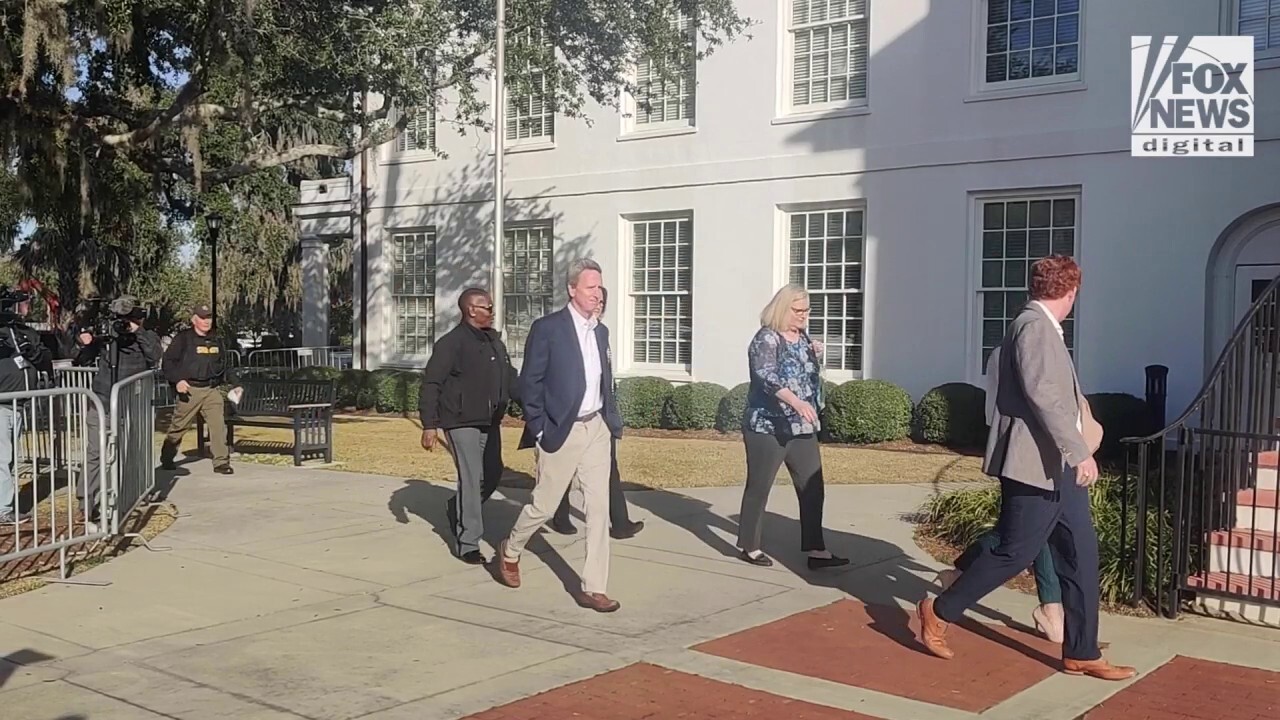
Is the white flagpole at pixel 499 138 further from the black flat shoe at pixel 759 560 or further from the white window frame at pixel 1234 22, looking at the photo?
the white window frame at pixel 1234 22

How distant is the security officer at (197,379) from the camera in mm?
11875

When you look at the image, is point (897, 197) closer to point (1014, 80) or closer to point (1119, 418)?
point (1014, 80)

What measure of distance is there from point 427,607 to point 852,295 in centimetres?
1228

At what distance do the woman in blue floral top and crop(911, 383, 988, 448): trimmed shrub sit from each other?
830cm

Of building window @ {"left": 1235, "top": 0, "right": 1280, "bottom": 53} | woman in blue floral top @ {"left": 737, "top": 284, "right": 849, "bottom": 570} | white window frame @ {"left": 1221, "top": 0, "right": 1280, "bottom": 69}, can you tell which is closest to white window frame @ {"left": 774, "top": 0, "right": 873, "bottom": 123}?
white window frame @ {"left": 1221, "top": 0, "right": 1280, "bottom": 69}

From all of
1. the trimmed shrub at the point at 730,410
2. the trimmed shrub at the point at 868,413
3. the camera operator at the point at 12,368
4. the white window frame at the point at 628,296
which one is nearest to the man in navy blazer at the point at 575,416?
the camera operator at the point at 12,368

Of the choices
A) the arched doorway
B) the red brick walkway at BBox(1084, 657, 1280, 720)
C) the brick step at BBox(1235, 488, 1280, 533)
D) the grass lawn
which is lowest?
the grass lawn

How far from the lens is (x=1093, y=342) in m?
15.8

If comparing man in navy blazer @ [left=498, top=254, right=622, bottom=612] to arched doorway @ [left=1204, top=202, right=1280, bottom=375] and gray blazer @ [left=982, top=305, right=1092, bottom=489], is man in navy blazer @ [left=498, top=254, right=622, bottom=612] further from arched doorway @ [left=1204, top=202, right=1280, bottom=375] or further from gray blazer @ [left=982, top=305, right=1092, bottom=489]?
arched doorway @ [left=1204, top=202, right=1280, bottom=375]

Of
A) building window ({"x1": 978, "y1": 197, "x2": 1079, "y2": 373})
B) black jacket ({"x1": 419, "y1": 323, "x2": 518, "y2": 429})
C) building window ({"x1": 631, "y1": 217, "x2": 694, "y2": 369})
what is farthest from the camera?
building window ({"x1": 631, "y1": 217, "x2": 694, "y2": 369})

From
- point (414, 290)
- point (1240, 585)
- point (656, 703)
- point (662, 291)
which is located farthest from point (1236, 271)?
point (414, 290)

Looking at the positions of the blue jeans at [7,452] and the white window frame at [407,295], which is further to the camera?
the white window frame at [407,295]

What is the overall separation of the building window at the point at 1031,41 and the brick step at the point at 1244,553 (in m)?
10.5

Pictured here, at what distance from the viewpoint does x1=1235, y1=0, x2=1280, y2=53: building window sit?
14438 mm
